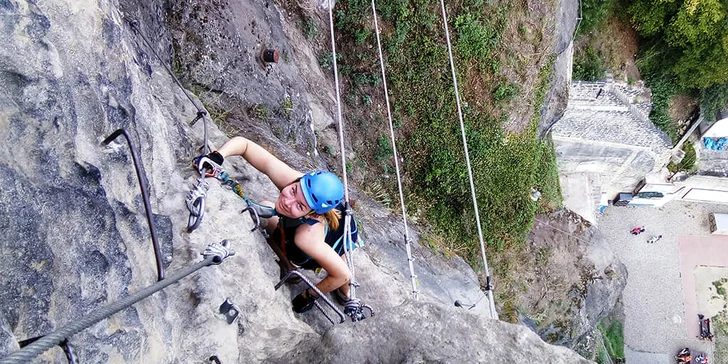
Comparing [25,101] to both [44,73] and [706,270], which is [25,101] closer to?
[44,73]

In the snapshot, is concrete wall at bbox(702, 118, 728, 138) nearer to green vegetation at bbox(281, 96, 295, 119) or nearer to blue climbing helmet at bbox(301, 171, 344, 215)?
green vegetation at bbox(281, 96, 295, 119)

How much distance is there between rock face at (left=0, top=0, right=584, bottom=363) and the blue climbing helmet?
808 millimetres

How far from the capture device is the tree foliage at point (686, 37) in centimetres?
1664

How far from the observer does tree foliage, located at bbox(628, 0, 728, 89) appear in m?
16.6

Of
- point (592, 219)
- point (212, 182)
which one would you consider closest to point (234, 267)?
point (212, 182)

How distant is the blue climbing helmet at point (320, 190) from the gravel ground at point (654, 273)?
70.3ft

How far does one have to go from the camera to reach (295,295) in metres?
5.07

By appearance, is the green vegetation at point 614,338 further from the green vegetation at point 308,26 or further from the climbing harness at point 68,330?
the climbing harness at point 68,330

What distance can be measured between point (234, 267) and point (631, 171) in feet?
72.8

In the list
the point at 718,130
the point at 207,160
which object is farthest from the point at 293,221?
the point at 718,130

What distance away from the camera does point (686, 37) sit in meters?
17.5

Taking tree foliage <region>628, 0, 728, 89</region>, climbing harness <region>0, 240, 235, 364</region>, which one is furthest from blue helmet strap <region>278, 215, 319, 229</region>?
tree foliage <region>628, 0, 728, 89</region>

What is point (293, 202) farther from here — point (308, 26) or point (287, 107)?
point (308, 26)

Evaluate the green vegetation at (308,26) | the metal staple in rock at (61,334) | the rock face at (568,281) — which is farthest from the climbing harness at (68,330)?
the rock face at (568,281)
